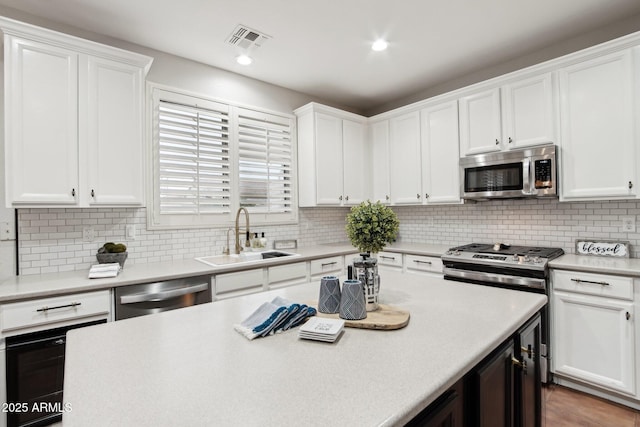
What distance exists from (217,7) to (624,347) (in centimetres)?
366

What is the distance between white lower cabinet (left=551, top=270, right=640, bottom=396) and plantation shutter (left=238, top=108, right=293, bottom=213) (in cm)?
268

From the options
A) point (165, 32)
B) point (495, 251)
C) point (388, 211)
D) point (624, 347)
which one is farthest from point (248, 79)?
point (624, 347)

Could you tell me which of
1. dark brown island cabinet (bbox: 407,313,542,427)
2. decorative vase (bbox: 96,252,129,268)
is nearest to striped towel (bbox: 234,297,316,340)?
dark brown island cabinet (bbox: 407,313,542,427)

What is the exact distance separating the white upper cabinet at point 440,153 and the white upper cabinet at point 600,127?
0.92 m

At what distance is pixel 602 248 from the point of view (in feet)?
8.98

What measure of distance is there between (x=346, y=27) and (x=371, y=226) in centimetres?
197

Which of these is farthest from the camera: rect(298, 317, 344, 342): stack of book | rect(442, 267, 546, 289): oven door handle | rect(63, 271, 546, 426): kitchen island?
rect(442, 267, 546, 289): oven door handle

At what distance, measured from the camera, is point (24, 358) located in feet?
6.11

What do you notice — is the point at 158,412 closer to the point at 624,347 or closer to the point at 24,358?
the point at 24,358

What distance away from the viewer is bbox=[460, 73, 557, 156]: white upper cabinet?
2801 millimetres

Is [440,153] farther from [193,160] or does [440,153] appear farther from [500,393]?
[500,393]

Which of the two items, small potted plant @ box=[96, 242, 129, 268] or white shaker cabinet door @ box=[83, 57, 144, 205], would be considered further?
small potted plant @ box=[96, 242, 129, 268]

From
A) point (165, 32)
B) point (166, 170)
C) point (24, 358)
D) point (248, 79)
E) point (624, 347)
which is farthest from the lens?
point (248, 79)

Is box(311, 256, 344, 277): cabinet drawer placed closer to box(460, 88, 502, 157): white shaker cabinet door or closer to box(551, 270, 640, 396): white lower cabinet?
box(460, 88, 502, 157): white shaker cabinet door
